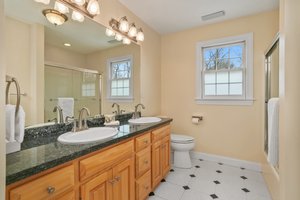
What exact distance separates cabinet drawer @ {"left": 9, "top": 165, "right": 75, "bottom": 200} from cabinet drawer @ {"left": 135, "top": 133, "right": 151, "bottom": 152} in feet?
2.31

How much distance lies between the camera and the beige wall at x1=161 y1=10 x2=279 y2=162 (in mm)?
2429

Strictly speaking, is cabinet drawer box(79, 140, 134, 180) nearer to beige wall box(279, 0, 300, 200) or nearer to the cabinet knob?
the cabinet knob

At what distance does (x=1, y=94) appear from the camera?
22.5 inches

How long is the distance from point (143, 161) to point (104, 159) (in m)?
0.61

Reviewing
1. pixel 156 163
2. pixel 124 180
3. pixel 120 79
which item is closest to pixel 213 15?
pixel 120 79

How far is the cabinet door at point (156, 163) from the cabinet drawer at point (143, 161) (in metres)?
0.12

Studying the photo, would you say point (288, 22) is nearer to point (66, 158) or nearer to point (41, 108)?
point (66, 158)

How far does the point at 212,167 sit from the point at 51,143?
2.42 m

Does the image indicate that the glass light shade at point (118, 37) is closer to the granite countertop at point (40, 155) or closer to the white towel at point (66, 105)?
the white towel at point (66, 105)

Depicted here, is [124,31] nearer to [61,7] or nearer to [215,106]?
[61,7]

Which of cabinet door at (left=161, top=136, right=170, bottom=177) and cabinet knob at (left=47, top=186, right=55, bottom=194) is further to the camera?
cabinet door at (left=161, top=136, right=170, bottom=177)

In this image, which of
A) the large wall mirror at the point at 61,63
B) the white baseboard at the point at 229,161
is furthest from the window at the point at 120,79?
the white baseboard at the point at 229,161

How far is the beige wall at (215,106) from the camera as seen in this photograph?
95.6 inches

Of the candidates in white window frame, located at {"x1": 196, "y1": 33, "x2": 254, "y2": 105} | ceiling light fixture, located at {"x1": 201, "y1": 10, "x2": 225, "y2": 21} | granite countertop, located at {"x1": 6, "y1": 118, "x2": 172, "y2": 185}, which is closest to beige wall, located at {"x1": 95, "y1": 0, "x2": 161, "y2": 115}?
white window frame, located at {"x1": 196, "y1": 33, "x2": 254, "y2": 105}
